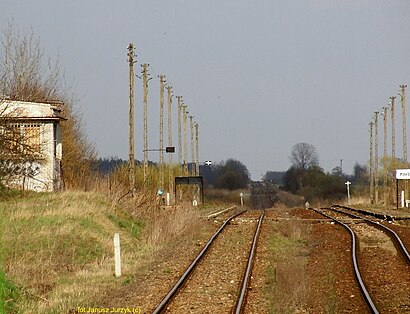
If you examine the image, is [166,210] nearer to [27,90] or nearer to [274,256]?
[27,90]

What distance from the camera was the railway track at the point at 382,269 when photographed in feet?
40.7

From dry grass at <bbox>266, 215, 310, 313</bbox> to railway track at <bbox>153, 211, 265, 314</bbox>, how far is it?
1.79ft

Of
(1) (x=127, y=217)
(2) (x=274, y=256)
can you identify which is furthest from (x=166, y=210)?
(2) (x=274, y=256)

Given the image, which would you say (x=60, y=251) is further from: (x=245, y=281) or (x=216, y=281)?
(x=245, y=281)

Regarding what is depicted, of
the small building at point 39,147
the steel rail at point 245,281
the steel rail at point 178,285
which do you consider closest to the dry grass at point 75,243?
the steel rail at point 178,285

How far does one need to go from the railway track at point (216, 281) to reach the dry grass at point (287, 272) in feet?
1.79

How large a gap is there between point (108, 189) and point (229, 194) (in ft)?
216

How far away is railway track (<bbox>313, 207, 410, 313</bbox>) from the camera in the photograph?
1241 centimetres

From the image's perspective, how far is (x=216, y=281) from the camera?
14.8 metres

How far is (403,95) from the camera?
58438 millimetres

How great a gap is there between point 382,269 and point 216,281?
4223 millimetres

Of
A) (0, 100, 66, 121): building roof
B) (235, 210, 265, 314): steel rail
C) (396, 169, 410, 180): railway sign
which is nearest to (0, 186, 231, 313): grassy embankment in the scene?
(235, 210, 265, 314): steel rail

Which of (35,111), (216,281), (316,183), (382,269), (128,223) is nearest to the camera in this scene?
(216,281)

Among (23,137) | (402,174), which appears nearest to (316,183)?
(402,174)
